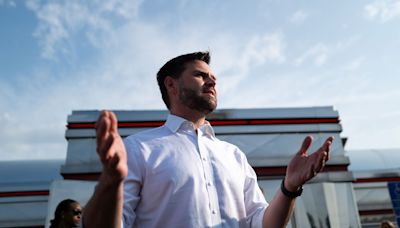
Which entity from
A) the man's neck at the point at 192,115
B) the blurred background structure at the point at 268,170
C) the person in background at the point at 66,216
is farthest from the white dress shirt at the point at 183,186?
the blurred background structure at the point at 268,170

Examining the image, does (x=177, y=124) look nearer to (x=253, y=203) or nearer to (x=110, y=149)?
(x=253, y=203)

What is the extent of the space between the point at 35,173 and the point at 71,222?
7738mm

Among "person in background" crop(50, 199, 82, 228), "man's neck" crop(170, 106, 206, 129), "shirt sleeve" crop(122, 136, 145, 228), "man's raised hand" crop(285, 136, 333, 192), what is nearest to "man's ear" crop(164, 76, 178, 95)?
"man's neck" crop(170, 106, 206, 129)

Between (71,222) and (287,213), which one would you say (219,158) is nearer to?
(287,213)

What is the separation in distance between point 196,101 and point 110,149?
777 millimetres

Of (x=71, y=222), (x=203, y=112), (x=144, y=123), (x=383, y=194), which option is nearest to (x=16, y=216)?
(x=144, y=123)

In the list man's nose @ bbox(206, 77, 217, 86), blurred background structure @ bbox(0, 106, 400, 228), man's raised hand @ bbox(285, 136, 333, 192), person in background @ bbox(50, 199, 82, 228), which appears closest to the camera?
man's raised hand @ bbox(285, 136, 333, 192)

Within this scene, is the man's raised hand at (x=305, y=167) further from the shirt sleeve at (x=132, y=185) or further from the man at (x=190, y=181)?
the shirt sleeve at (x=132, y=185)

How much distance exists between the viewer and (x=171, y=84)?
1817 mm

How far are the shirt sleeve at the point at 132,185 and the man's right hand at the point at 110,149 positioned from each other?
30 centimetres

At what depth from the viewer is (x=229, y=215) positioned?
1.35m

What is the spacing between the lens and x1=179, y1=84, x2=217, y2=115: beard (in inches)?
64.4

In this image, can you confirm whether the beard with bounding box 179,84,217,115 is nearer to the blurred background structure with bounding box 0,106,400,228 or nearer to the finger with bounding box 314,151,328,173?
the finger with bounding box 314,151,328,173

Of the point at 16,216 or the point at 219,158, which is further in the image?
the point at 16,216
